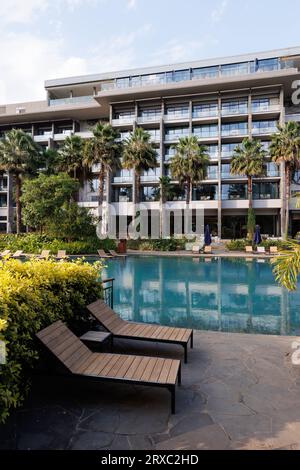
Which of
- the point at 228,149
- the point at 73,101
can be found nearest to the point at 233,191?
the point at 228,149

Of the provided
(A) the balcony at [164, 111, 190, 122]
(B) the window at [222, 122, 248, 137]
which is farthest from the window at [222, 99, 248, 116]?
(A) the balcony at [164, 111, 190, 122]

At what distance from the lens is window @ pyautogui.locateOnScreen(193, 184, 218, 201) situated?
40.3m

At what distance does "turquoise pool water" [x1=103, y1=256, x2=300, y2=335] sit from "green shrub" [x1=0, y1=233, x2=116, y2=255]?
845 cm

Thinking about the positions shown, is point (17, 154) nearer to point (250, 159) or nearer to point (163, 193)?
point (163, 193)

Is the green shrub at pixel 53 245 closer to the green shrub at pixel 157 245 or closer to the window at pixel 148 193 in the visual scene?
the green shrub at pixel 157 245

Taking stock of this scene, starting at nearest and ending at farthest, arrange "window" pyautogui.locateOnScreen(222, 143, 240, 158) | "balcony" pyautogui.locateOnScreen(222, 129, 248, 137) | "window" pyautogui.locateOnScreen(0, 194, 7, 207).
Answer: "balcony" pyautogui.locateOnScreen(222, 129, 248, 137) < "window" pyautogui.locateOnScreen(222, 143, 240, 158) < "window" pyautogui.locateOnScreen(0, 194, 7, 207)

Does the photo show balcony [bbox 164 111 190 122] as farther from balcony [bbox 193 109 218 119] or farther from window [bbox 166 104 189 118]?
balcony [bbox 193 109 218 119]

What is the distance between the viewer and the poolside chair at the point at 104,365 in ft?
12.2

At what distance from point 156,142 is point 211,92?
30.5ft

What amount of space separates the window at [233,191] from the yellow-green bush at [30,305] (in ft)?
118

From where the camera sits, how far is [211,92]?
4006cm

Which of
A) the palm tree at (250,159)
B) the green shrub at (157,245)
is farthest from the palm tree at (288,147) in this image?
the green shrub at (157,245)

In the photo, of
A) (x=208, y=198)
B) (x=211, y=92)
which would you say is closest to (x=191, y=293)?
(x=208, y=198)

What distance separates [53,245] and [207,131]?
25677mm
